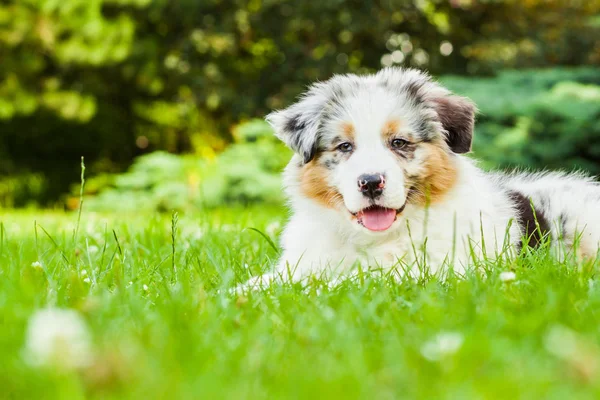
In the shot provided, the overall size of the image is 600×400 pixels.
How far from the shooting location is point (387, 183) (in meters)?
3.23

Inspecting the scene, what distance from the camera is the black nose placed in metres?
3.20

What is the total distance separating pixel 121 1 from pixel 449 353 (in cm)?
1059

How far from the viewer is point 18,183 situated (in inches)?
553

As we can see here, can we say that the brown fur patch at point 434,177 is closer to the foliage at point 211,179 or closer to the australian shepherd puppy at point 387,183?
the australian shepherd puppy at point 387,183

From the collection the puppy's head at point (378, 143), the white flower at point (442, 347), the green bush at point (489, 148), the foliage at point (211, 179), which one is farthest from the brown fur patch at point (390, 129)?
the foliage at point (211, 179)

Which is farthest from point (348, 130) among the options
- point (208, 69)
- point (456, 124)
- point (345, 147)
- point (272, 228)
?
point (208, 69)

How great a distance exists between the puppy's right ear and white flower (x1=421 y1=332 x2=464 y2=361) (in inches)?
75.7

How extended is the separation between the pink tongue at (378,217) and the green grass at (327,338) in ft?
→ 1.99

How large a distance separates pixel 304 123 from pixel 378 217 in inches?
25.7

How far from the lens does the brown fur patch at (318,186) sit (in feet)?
11.5

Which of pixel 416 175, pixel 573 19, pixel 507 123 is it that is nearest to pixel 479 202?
A: pixel 416 175

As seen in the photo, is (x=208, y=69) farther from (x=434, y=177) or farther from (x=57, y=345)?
(x=57, y=345)

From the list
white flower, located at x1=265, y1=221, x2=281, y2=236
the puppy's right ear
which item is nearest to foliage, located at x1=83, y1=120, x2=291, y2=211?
white flower, located at x1=265, y1=221, x2=281, y2=236

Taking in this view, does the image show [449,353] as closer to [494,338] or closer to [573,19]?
[494,338]
